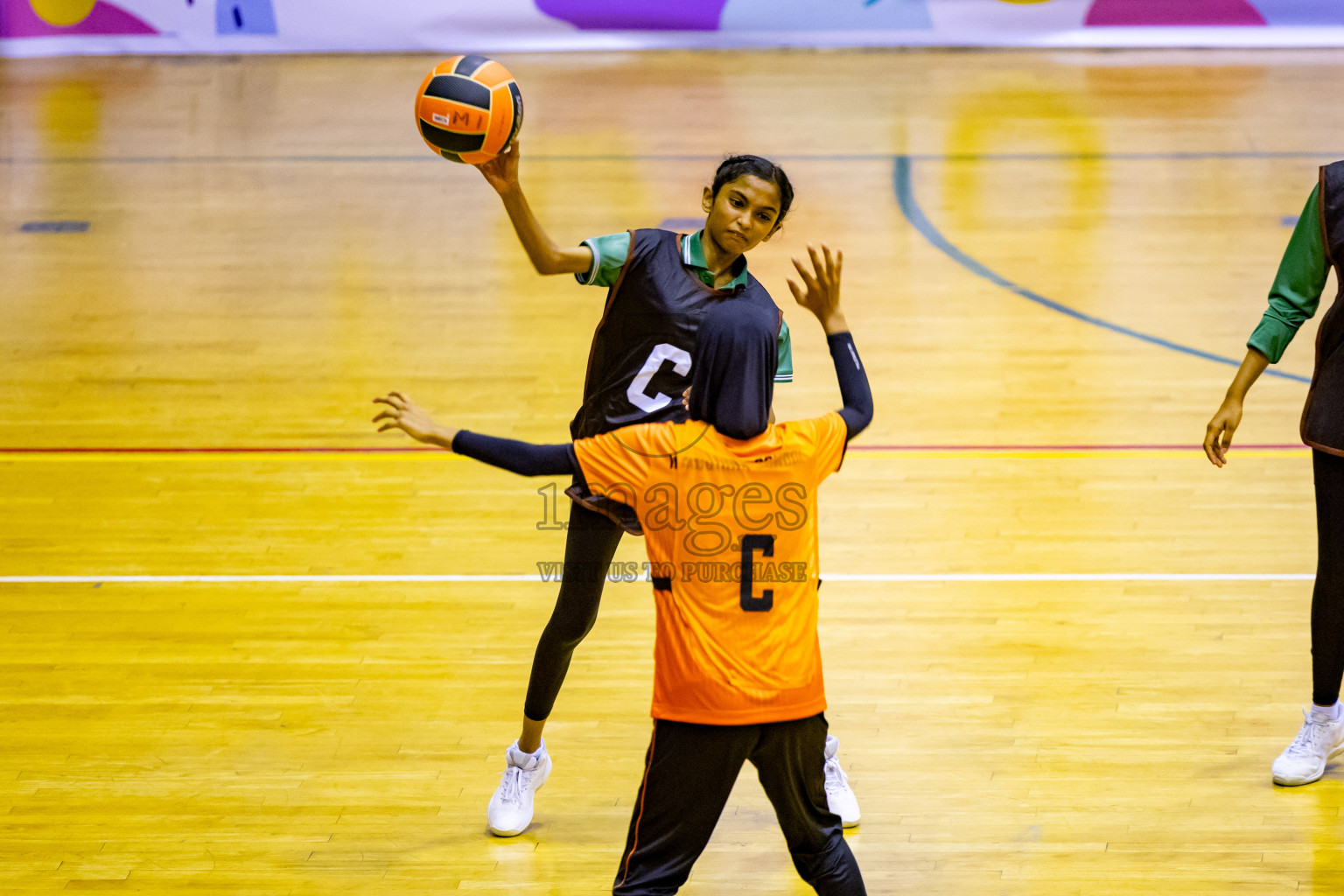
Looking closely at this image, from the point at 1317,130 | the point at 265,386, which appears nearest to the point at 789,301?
the point at 265,386

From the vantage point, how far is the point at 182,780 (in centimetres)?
358

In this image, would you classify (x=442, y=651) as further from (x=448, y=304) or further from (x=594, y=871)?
(x=448, y=304)

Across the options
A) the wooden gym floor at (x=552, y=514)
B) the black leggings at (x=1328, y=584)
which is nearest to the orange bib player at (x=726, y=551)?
the wooden gym floor at (x=552, y=514)

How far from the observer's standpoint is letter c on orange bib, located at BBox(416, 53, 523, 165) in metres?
3.22

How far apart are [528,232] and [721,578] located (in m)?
0.96

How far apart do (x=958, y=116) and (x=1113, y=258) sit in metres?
2.89

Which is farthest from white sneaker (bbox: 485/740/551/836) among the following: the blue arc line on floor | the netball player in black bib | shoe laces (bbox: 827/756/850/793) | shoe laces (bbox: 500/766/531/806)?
the blue arc line on floor

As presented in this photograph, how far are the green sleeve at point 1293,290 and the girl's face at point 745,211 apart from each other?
1.31 metres

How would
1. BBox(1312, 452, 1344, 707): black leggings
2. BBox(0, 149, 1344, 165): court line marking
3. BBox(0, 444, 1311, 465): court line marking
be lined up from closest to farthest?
BBox(1312, 452, 1344, 707): black leggings → BBox(0, 444, 1311, 465): court line marking → BBox(0, 149, 1344, 165): court line marking

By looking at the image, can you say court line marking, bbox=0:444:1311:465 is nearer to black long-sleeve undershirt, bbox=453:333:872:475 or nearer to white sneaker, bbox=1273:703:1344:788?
white sneaker, bbox=1273:703:1344:788

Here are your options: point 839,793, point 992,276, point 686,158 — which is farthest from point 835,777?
point 686,158

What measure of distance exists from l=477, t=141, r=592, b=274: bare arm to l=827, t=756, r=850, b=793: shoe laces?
4.77ft

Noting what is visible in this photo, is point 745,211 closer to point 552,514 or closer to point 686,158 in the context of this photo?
point 552,514

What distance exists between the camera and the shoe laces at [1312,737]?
3.52 meters
